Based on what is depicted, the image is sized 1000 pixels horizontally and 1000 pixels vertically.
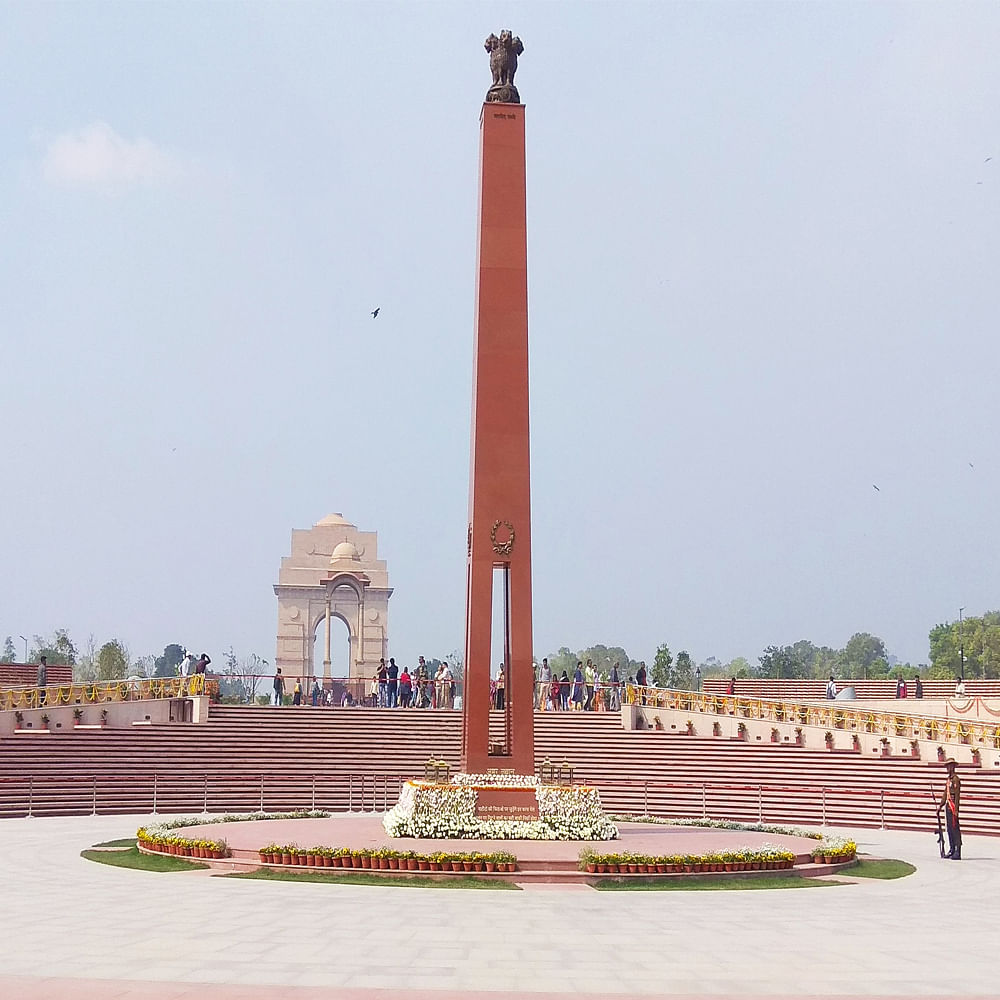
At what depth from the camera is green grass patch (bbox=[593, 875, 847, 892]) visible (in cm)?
1398

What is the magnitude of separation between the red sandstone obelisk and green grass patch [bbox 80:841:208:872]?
4.45m

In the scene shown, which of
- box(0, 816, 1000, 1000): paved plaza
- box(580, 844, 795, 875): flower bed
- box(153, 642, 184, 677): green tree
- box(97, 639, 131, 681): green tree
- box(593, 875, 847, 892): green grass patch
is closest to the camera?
box(0, 816, 1000, 1000): paved plaza

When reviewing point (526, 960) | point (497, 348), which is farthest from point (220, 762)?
point (526, 960)

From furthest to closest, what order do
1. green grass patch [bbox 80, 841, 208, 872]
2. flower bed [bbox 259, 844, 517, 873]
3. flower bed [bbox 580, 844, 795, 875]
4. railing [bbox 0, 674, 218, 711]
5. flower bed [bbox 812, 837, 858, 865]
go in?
railing [bbox 0, 674, 218, 711], flower bed [bbox 812, 837, 858, 865], green grass patch [bbox 80, 841, 208, 872], flower bed [bbox 580, 844, 795, 875], flower bed [bbox 259, 844, 517, 873]

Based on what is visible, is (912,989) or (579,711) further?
(579,711)

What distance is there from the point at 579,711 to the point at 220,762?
937 cm

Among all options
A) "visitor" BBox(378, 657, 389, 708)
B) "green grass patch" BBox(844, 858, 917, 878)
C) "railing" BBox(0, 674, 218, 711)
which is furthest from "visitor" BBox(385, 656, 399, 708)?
"green grass patch" BBox(844, 858, 917, 878)

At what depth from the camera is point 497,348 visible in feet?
61.8

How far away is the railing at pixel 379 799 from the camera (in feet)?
75.7

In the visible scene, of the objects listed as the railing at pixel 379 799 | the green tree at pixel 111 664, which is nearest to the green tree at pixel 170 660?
the green tree at pixel 111 664

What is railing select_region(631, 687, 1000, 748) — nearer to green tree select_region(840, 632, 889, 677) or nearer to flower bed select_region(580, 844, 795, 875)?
flower bed select_region(580, 844, 795, 875)

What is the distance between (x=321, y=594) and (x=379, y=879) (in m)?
52.4

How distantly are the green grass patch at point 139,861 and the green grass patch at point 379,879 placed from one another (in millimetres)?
1052

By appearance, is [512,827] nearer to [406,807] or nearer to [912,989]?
[406,807]
